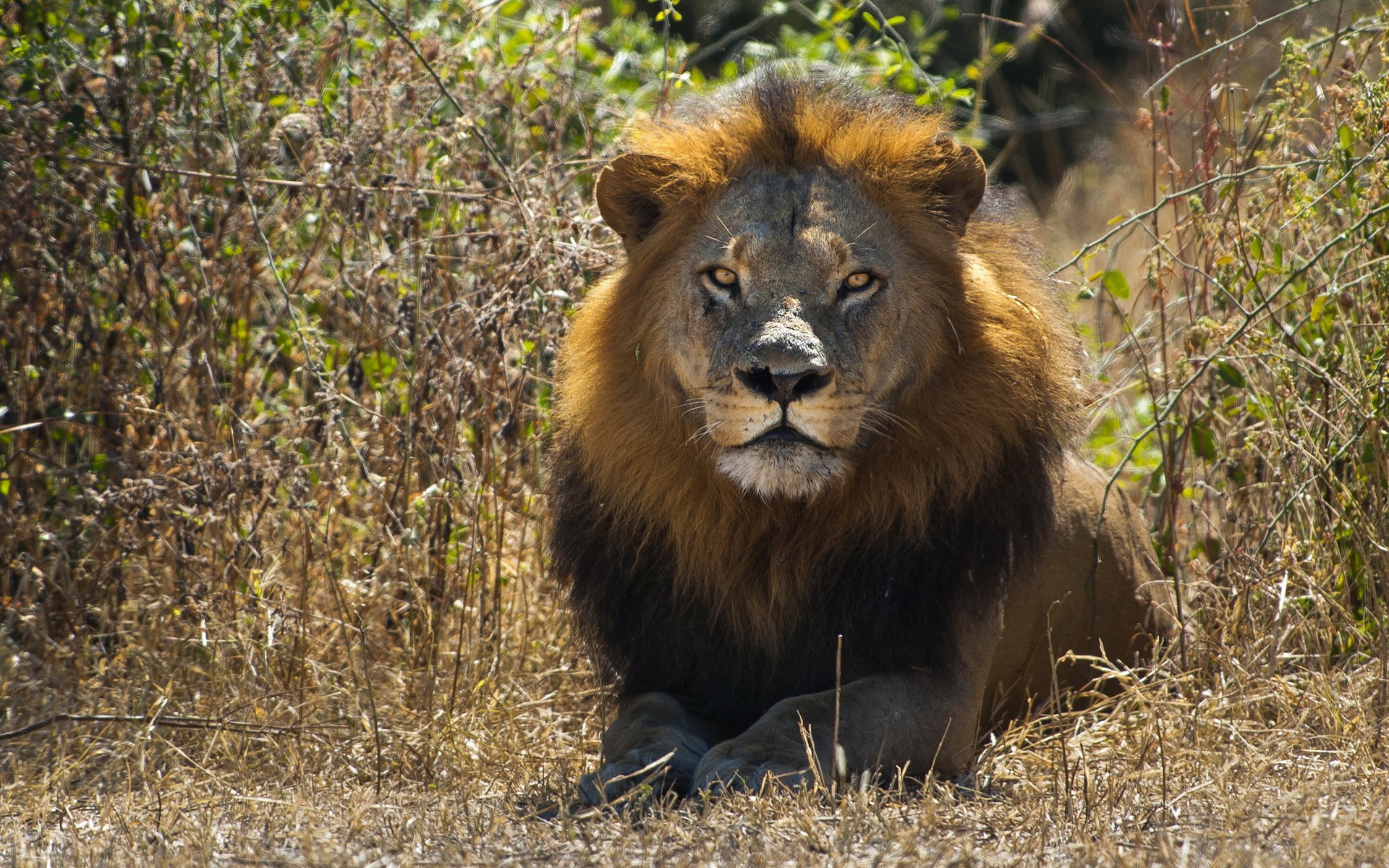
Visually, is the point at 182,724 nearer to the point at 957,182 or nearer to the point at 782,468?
the point at 782,468

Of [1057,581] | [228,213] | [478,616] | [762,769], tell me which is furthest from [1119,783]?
[228,213]

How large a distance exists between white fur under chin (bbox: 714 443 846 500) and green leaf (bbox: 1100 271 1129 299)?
214 centimetres

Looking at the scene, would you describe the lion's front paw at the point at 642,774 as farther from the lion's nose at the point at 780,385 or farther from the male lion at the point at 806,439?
the lion's nose at the point at 780,385

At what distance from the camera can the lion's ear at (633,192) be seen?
4105 mm

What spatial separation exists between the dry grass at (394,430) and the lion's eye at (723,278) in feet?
3.89

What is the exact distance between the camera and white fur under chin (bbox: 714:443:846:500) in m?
3.59

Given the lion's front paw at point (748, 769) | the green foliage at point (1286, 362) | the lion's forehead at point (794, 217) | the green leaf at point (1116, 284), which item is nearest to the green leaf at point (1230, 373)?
the green foliage at point (1286, 362)

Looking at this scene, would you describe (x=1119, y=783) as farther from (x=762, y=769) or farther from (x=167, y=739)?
(x=167, y=739)

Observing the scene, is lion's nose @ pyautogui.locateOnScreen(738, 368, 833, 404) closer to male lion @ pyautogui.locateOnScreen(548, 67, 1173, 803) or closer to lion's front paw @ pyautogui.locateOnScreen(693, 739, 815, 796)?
male lion @ pyautogui.locateOnScreen(548, 67, 1173, 803)

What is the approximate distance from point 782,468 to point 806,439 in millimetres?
89

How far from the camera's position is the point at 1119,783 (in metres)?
3.48

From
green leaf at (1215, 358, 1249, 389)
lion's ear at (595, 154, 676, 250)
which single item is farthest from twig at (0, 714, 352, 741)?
green leaf at (1215, 358, 1249, 389)

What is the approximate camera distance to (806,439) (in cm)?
360

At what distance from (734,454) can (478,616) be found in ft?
5.47
